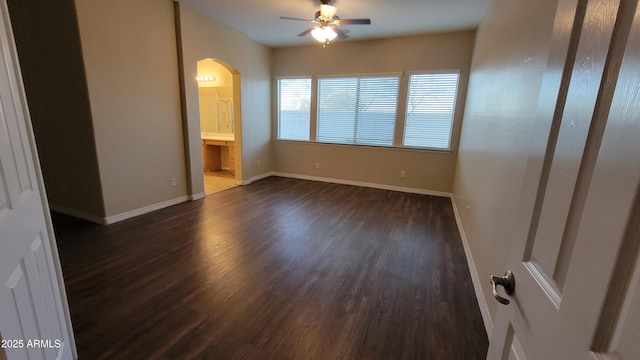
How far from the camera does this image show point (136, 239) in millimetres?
2980

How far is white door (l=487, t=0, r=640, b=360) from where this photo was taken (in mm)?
414

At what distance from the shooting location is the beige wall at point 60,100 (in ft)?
9.74

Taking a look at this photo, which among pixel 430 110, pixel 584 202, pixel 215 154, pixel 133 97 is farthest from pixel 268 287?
pixel 215 154

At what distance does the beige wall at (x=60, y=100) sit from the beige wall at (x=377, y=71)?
3.63 m

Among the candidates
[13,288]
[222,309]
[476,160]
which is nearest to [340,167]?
[476,160]

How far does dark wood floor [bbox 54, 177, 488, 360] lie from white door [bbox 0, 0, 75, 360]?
0.53m

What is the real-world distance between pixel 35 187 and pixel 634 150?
1946 mm

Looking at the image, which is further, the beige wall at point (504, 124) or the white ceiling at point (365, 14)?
the white ceiling at point (365, 14)

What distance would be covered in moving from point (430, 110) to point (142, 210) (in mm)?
5012

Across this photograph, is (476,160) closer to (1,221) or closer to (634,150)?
(634,150)

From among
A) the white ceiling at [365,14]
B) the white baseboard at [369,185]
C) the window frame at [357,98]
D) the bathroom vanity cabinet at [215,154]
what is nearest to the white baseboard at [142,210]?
the bathroom vanity cabinet at [215,154]

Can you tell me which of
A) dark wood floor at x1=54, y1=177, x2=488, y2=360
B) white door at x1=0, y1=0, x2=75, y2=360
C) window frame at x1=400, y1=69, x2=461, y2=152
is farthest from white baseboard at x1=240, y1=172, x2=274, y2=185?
white door at x1=0, y1=0, x2=75, y2=360

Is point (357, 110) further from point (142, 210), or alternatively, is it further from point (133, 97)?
point (142, 210)

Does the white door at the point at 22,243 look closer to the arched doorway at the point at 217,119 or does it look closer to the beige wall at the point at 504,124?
the beige wall at the point at 504,124
